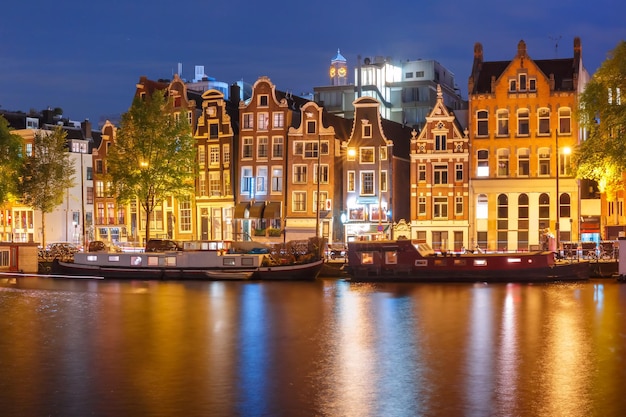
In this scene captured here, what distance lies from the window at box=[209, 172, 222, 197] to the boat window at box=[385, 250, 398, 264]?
27648mm

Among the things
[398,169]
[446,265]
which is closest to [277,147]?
[398,169]

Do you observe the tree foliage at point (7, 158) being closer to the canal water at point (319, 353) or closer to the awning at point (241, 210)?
the awning at point (241, 210)

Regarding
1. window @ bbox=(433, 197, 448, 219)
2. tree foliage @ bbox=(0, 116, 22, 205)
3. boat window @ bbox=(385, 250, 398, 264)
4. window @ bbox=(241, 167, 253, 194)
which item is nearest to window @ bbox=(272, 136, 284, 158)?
window @ bbox=(241, 167, 253, 194)

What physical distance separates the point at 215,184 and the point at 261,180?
4806mm

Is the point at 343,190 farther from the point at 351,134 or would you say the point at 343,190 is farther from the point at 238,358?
Result: the point at 238,358

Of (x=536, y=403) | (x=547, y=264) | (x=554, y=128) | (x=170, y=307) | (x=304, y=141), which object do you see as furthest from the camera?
(x=304, y=141)

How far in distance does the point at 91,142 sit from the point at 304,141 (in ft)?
120

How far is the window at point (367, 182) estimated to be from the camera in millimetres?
80938

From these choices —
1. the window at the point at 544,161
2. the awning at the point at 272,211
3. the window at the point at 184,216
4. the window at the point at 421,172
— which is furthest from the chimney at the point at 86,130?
the window at the point at 544,161

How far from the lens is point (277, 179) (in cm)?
8369

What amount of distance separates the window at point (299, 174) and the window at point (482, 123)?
14.7m

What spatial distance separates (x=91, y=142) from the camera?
4318 inches

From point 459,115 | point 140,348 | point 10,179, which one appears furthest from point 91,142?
point 140,348

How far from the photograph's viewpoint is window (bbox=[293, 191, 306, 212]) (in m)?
82.1
